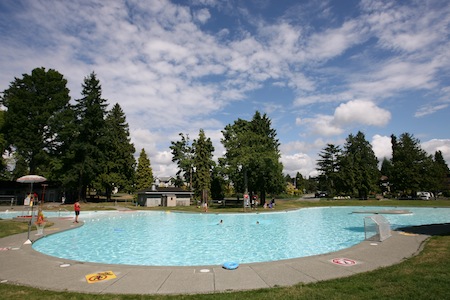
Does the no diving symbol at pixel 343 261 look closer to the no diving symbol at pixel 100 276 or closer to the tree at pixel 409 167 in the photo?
the no diving symbol at pixel 100 276

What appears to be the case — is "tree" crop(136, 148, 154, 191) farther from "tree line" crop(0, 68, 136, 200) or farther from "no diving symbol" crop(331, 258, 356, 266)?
"no diving symbol" crop(331, 258, 356, 266)

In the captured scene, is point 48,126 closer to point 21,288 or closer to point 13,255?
point 13,255

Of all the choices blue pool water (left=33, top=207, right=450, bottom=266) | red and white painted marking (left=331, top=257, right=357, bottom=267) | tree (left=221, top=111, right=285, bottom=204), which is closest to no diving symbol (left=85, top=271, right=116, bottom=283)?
blue pool water (left=33, top=207, right=450, bottom=266)

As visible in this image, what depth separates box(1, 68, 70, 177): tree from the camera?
47.6 m

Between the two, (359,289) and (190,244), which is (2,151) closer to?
(190,244)

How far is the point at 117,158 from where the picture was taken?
189ft

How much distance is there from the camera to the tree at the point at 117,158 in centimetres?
5356

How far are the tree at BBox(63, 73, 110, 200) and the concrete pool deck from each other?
131ft

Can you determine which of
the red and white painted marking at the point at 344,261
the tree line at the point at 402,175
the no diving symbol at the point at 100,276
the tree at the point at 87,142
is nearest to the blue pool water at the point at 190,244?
the red and white painted marking at the point at 344,261

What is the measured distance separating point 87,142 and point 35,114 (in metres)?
10.5

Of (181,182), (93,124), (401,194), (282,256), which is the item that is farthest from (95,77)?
(401,194)

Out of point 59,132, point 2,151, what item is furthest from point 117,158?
point 2,151

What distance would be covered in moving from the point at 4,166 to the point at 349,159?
78.8 metres

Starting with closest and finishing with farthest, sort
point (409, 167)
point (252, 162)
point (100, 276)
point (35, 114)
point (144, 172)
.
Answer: point (100, 276) < point (252, 162) < point (35, 114) < point (409, 167) < point (144, 172)
